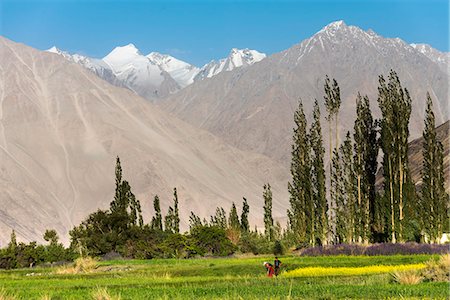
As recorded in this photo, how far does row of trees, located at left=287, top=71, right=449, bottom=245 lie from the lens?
60719 mm

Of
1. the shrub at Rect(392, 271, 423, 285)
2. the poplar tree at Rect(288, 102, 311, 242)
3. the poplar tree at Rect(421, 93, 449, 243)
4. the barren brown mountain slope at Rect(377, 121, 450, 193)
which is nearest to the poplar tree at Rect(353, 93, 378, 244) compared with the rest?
the poplar tree at Rect(288, 102, 311, 242)

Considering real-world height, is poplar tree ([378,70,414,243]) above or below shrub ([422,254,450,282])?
above

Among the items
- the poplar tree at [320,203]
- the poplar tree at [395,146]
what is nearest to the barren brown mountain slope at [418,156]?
the poplar tree at [320,203]

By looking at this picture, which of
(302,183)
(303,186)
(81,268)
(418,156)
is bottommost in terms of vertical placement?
(81,268)

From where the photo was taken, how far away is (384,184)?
67125mm

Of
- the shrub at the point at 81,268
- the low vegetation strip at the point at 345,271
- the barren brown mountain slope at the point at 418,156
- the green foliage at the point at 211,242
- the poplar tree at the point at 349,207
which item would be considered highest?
the barren brown mountain slope at the point at 418,156

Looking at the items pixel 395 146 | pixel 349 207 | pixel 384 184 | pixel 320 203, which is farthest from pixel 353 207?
pixel 395 146

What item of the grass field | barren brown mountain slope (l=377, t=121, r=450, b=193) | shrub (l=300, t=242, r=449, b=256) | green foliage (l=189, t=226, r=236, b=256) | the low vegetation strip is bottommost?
the grass field

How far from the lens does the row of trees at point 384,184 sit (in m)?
60.7

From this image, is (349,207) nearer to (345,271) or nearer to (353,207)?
(353,207)

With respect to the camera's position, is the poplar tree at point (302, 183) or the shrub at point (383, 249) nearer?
the shrub at point (383, 249)

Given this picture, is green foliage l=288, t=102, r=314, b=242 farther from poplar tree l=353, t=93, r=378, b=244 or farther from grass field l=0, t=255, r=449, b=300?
grass field l=0, t=255, r=449, b=300

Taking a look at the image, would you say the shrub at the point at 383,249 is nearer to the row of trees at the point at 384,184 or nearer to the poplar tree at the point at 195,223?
the row of trees at the point at 384,184

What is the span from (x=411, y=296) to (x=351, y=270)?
15.2m
